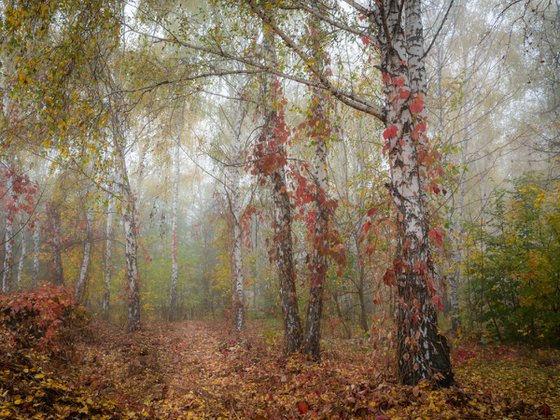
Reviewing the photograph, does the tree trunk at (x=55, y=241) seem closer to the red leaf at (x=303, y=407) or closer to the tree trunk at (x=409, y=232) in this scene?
the red leaf at (x=303, y=407)

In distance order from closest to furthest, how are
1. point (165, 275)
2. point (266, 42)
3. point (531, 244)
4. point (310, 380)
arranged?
point (310, 380), point (266, 42), point (531, 244), point (165, 275)

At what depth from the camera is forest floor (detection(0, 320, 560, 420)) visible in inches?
131

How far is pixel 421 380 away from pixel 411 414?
518 mm

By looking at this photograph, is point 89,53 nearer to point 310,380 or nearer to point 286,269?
point 286,269

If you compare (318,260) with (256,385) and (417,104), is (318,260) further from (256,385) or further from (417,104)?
(417,104)

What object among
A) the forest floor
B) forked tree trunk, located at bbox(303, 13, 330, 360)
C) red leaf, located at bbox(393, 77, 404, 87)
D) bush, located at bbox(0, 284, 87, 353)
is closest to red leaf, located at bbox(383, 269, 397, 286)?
the forest floor

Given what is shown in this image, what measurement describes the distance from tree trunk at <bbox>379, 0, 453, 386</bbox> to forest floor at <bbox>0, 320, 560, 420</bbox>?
11.9 inches

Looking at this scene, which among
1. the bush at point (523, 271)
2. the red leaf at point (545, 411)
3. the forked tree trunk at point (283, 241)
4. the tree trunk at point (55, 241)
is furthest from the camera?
the tree trunk at point (55, 241)

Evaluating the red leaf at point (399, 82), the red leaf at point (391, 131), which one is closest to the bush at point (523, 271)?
the red leaf at point (391, 131)

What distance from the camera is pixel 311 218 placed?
6.18 metres

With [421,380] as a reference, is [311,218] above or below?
above

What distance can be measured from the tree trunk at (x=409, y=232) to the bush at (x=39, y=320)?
5.78 metres

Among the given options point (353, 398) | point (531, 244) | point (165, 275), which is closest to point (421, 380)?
point (353, 398)

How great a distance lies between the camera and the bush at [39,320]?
596 centimetres
